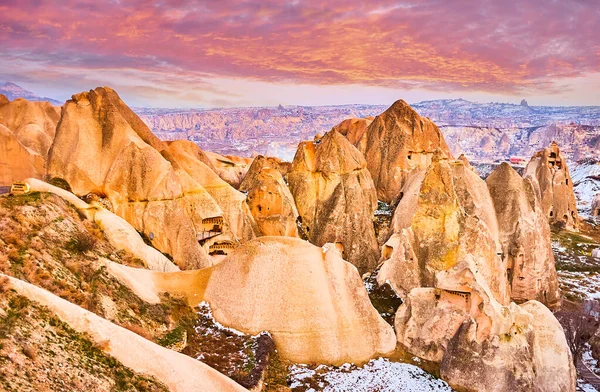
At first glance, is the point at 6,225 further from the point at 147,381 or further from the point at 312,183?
the point at 312,183

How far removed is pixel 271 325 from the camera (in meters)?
17.3

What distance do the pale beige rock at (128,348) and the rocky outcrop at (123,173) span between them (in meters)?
11.0

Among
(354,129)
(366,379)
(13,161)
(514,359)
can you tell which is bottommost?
(366,379)

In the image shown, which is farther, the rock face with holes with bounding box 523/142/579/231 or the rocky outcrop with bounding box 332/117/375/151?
the rock face with holes with bounding box 523/142/579/231

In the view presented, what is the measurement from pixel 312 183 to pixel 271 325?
60.8ft

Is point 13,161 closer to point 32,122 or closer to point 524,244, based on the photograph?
point 32,122

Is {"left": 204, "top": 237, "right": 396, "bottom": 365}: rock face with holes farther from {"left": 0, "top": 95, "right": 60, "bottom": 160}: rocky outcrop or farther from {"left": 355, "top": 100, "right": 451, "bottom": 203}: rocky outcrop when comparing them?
{"left": 0, "top": 95, "right": 60, "bottom": 160}: rocky outcrop

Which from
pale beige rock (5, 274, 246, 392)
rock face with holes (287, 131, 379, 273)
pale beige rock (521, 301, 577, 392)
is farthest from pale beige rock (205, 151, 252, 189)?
pale beige rock (5, 274, 246, 392)

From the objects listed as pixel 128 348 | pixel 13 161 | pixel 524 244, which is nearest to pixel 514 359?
pixel 128 348

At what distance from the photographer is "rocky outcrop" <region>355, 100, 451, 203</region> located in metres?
41.4

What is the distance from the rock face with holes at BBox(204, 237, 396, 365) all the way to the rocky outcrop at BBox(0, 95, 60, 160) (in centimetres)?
3407

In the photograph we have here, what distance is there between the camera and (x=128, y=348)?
11.1 metres

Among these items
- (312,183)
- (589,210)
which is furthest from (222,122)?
(312,183)

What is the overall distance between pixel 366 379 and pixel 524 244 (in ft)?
56.5
